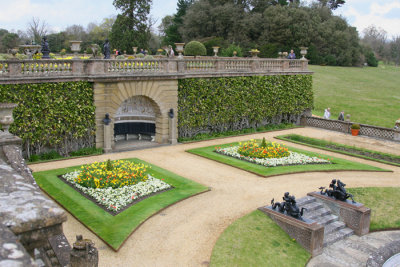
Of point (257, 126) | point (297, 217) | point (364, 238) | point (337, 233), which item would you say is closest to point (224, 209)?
point (297, 217)

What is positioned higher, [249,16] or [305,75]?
[249,16]

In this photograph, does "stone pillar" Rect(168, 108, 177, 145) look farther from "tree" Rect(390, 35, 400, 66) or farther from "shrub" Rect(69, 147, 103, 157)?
"tree" Rect(390, 35, 400, 66)

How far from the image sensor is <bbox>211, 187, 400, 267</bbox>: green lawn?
10970 mm

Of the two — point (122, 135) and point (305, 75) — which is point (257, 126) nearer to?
point (305, 75)

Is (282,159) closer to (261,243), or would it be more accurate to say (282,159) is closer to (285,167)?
(285,167)

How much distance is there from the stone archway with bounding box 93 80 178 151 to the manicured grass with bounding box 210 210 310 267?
462 inches

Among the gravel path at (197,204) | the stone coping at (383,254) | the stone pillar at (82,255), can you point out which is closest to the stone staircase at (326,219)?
the gravel path at (197,204)

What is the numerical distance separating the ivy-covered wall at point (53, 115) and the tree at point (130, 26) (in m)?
38.6

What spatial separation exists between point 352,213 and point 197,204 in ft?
18.2

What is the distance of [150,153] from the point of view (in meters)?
22.0

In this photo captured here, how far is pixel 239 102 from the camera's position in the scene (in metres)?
28.5

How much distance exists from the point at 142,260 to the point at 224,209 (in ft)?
14.7

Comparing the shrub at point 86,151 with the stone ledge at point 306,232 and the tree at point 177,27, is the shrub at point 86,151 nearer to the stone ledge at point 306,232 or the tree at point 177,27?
the stone ledge at point 306,232

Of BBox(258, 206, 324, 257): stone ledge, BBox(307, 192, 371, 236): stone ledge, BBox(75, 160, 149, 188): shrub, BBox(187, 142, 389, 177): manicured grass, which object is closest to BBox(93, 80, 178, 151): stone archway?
BBox(187, 142, 389, 177): manicured grass
